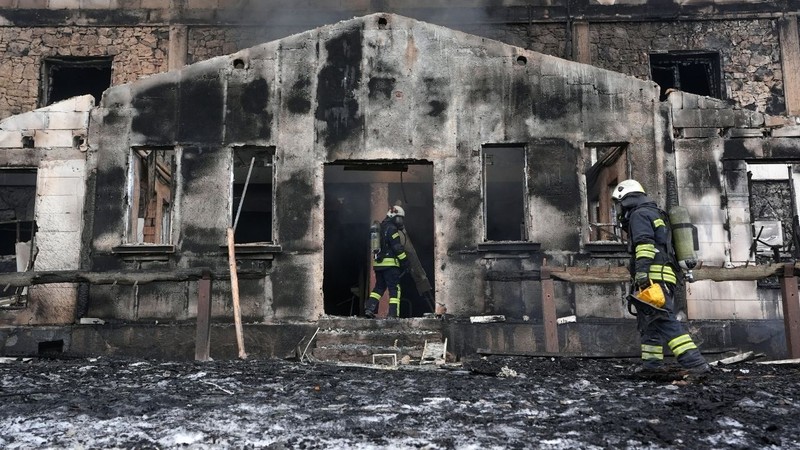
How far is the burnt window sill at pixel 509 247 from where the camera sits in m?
10.8

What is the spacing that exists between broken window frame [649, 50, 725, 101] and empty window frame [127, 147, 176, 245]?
438 inches

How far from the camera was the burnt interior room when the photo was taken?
1427 cm

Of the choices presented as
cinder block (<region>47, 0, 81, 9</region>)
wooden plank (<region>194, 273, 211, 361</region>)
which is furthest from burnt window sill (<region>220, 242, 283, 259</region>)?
cinder block (<region>47, 0, 81, 9</region>)

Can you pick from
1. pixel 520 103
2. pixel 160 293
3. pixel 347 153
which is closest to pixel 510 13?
pixel 520 103

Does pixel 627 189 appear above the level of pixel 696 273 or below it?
above

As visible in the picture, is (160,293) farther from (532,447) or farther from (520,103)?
(532,447)

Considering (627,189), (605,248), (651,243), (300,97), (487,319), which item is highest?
(300,97)

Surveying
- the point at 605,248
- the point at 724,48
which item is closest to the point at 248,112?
the point at 605,248

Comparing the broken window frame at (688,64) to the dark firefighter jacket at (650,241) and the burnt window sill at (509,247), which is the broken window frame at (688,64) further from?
the dark firefighter jacket at (650,241)

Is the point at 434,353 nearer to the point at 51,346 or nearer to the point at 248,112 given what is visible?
the point at 248,112

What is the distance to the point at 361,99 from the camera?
36.9 feet

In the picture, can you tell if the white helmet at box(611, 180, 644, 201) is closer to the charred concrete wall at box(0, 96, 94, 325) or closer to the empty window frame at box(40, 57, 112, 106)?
the charred concrete wall at box(0, 96, 94, 325)

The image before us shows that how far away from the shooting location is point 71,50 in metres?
16.8

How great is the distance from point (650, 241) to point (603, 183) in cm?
596
